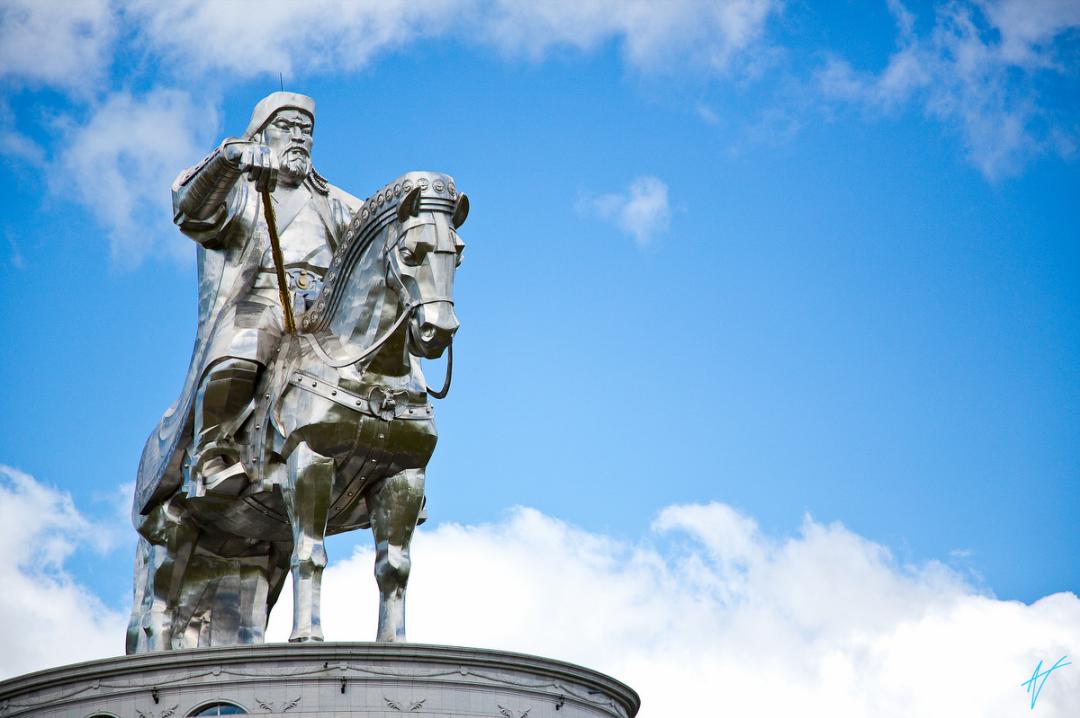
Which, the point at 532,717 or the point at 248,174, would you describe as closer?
the point at 532,717

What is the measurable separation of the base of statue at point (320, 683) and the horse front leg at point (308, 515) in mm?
1149

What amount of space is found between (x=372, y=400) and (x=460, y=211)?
1967 mm

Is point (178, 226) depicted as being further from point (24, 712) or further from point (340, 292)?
point (24, 712)

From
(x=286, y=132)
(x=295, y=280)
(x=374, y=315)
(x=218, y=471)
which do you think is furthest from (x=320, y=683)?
(x=286, y=132)

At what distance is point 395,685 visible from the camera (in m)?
18.0

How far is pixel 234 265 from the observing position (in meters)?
21.9

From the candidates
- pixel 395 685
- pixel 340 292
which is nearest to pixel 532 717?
pixel 395 685

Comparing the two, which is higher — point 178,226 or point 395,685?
point 178,226

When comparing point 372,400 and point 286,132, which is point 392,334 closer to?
point 372,400

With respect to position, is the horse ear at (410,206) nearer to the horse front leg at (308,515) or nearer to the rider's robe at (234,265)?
the horse front leg at (308,515)

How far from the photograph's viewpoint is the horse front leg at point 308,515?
62.7 ft

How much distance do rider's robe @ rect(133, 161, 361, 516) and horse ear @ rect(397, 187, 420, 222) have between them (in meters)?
2.61

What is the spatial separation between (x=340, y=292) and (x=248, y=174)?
1509mm

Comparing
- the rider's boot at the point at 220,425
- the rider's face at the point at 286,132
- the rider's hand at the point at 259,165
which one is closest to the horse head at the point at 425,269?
the rider's hand at the point at 259,165
